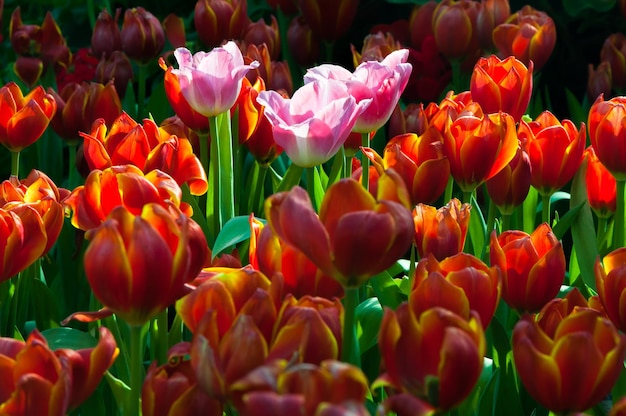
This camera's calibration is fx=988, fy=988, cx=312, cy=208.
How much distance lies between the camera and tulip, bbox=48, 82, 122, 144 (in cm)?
148

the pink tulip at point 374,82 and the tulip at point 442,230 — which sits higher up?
the pink tulip at point 374,82

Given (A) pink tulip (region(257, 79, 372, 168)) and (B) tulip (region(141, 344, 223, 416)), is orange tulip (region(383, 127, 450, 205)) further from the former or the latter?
(B) tulip (region(141, 344, 223, 416))

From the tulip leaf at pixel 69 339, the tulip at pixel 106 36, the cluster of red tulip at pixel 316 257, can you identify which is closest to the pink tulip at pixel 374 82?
the cluster of red tulip at pixel 316 257

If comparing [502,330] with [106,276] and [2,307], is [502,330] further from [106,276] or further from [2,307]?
[2,307]

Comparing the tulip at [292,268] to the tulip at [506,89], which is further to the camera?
the tulip at [506,89]

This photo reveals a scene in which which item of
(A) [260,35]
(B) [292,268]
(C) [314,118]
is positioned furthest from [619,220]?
(A) [260,35]

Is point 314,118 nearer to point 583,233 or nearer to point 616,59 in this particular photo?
point 583,233

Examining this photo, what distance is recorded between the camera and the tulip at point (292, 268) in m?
0.78

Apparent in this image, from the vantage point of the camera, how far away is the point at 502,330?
959 millimetres

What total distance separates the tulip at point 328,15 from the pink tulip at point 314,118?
106 cm

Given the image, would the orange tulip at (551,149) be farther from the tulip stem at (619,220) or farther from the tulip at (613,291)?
the tulip at (613,291)

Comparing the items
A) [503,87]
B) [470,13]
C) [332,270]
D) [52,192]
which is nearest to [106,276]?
[332,270]

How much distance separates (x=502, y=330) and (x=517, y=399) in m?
0.07

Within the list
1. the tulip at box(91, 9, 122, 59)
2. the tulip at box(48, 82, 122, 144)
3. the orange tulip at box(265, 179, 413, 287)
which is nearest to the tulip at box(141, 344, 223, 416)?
the orange tulip at box(265, 179, 413, 287)
